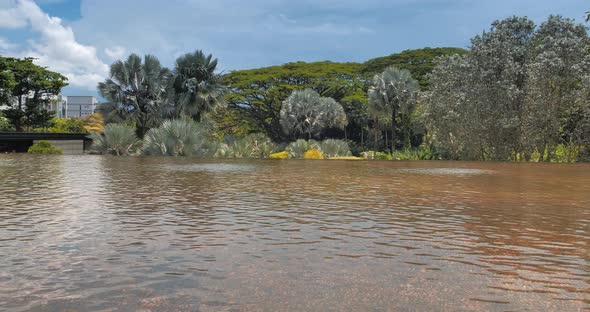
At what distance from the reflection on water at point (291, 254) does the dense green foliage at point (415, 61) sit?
45.3 meters

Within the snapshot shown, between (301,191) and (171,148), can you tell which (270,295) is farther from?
(171,148)

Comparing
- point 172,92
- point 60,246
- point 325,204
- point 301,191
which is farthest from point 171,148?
point 60,246

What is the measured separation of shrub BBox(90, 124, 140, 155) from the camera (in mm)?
32344

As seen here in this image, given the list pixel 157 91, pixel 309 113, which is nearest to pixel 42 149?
pixel 157 91

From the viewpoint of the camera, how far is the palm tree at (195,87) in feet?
127

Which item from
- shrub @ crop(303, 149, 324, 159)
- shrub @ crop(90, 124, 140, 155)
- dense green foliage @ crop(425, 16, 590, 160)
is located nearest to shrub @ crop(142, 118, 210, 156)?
shrub @ crop(90, 124, 140, 155)

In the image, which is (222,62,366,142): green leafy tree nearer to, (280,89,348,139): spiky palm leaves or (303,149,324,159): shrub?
(280,89,348,139): spiky palm leaves

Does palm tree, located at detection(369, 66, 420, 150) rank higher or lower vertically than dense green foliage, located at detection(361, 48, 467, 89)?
lower

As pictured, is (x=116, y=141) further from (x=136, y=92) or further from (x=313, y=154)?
(x=313, y=154)

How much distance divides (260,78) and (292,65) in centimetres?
524

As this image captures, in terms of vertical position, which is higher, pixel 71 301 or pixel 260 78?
pixel 260 78

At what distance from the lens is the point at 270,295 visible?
2.90m

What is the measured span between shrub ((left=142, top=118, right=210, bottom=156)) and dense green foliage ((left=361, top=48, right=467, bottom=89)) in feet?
88.1

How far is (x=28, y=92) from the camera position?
166 ft
